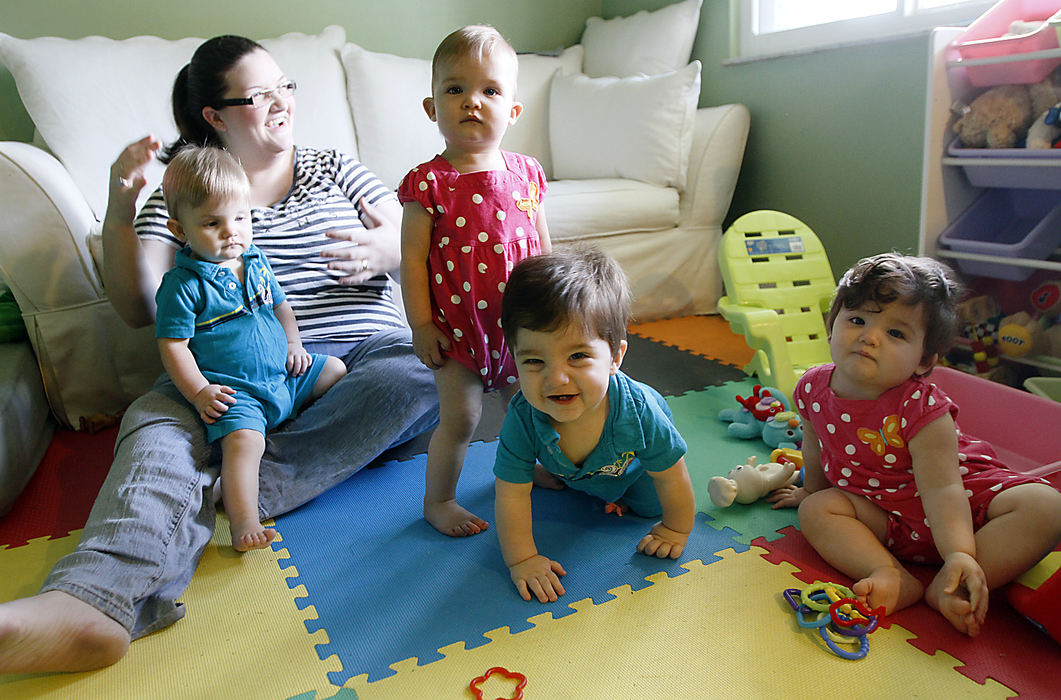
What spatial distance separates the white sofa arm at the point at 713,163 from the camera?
242 centimetres

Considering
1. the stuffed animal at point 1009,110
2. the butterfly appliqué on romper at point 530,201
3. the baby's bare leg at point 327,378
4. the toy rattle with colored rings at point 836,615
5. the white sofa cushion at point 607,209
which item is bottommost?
the toy rattle with colored rings at point 836,615

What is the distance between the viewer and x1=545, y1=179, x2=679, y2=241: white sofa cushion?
236cm

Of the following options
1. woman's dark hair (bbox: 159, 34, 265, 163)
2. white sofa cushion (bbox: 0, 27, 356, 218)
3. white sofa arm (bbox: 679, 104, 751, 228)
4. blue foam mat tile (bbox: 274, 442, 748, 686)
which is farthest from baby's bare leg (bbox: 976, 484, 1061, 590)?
white sofa cushion (bbox: 0, 27, 356, 218)

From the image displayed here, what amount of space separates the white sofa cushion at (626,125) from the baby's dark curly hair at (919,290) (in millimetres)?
1461

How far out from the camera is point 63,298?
5.75ft

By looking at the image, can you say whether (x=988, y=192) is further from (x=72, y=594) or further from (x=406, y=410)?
(x=72, y=594)

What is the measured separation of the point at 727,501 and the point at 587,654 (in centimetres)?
42

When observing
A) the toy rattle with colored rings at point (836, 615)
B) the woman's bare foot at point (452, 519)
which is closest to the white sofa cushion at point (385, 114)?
the woman's bare foot at point (452, 519)

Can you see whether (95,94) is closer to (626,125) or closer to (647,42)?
(626,125)

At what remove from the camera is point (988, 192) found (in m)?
1.70

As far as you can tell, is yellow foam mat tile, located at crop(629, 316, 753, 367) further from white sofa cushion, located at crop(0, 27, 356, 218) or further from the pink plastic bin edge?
white sofa cushion, located at crop(0, 27, 356, 218)

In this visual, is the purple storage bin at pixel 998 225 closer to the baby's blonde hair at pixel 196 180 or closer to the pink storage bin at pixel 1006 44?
the pink storage bin at pixel 1006 44

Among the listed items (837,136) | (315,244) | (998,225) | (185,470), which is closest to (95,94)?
(315,244)

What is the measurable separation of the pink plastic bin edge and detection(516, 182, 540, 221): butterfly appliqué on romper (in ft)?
3.01
